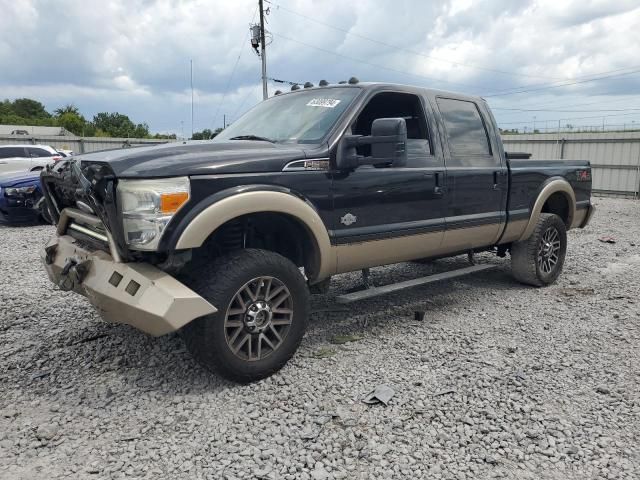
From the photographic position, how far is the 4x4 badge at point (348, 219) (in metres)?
3.82

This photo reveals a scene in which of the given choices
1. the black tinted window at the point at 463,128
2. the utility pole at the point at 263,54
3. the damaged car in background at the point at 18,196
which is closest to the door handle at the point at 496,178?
the black tinted window at the point at 463,128

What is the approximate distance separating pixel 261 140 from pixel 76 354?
2.09 meters

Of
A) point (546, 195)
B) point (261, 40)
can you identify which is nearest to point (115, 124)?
point (261, 40)

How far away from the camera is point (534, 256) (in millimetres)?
5754

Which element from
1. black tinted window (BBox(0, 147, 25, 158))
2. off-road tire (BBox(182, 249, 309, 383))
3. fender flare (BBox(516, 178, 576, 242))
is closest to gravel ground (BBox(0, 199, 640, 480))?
off-road tire (BBox(182, 249, 309, 383))

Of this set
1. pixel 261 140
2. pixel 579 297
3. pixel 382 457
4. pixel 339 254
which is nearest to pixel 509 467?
pixel 382 457

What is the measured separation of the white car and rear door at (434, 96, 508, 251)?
12.3 m

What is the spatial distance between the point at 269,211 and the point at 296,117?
118cm

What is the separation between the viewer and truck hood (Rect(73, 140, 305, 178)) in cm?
299

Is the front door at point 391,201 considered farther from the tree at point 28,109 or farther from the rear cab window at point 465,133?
the tree at point 28,109

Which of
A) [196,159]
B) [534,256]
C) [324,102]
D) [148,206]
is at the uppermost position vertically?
[324,102]

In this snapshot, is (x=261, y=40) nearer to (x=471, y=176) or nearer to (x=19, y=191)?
(x=19, y=191)

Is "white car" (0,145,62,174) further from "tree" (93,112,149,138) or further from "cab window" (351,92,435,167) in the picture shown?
"tree" (93,112,149,138)

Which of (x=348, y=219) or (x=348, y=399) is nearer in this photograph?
(x=348, y=399)
